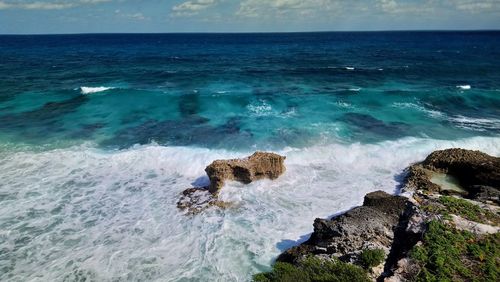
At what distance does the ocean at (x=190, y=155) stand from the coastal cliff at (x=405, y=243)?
2215 mm

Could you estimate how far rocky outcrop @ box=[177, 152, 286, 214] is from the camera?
19125 mm

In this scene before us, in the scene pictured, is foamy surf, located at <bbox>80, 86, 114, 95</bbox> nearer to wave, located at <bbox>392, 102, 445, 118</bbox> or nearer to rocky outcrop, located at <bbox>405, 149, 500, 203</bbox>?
wave, located at <bbox>392, 102, 445, 118</bbox>

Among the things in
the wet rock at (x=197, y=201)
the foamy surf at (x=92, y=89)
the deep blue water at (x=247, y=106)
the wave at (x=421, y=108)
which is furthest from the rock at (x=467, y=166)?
the foamy surf at (x=92, y=89)

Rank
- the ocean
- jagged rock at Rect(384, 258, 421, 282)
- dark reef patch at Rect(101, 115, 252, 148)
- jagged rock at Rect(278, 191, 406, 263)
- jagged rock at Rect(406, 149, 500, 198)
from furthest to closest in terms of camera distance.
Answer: dark reef patch at Rect(101, 115, 252, 148), jagged rock at Rect(406, 149, 500, 198), the ocean, jagged rock at Rect(278, 191, 406, 263), jagged rock at Rect(384, 258, 421, 282)

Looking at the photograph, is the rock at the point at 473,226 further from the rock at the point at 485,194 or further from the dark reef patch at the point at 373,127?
the dark reef patch at the point at 373,127

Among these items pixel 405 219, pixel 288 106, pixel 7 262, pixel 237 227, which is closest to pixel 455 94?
pixel 288 106

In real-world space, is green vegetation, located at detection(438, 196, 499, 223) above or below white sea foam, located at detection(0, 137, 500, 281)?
above

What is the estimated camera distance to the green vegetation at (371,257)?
1253cm

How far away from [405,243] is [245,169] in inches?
373

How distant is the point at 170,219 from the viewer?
18062mm

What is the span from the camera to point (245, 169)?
20.7 metres

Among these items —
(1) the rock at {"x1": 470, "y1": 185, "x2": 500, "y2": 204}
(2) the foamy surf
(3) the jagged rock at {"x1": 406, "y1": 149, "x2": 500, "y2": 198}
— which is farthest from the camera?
(2) the foamy surf

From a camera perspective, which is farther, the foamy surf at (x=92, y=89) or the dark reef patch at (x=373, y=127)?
the foamy surf at (x=92, y=89)

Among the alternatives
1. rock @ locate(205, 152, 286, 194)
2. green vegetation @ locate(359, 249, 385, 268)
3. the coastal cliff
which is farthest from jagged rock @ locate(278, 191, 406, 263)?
rock @ locate(205, 152, 286, 194)
